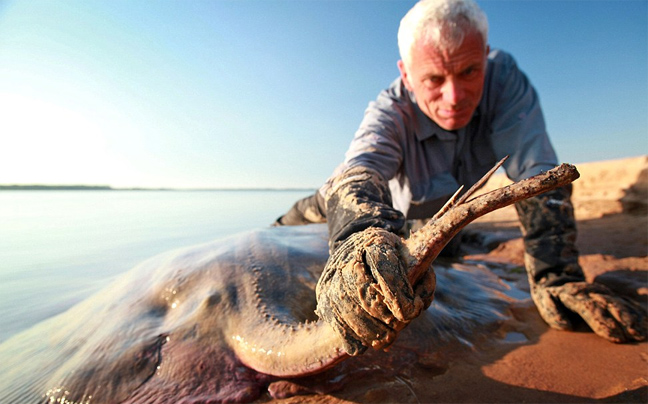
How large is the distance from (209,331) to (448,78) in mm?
1665

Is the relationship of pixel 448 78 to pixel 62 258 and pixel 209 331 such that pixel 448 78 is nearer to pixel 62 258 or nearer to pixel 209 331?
pixel 209 331

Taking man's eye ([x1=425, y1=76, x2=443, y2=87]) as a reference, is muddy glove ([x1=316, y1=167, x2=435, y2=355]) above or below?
below

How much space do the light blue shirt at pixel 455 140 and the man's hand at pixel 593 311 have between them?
2.39 ft

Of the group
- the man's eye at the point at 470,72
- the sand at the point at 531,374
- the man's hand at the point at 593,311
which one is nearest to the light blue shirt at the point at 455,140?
the man's eye at the point at 470,72

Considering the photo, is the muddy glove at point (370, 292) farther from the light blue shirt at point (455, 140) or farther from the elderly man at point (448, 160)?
the light blue shirt at point (455, 140)

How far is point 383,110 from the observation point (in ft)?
7.08

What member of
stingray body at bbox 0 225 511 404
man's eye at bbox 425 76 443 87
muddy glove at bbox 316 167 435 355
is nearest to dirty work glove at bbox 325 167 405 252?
muddy glove at bbox 316 167 435 355

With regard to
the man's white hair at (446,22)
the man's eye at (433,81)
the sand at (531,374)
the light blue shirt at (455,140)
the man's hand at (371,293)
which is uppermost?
the man's white hair at (446,22)

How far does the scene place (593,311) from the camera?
55.9 inches

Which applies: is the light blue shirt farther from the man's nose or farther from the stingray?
the stingray

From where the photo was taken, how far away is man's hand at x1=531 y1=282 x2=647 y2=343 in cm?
136

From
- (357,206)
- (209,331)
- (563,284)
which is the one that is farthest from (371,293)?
(563,284)

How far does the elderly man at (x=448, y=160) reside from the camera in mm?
1035

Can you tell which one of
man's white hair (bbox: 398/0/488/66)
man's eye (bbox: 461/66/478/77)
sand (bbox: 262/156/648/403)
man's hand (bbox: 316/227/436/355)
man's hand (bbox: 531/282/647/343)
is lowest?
sand (bbox: 262/156/648/403)
